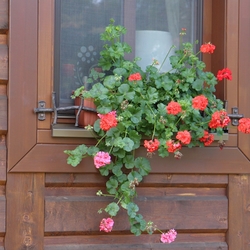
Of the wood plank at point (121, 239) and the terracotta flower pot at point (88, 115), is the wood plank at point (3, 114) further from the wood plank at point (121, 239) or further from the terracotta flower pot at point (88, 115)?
the wood plank at point (121, 239)

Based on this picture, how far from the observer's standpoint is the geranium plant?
2395 millimetres

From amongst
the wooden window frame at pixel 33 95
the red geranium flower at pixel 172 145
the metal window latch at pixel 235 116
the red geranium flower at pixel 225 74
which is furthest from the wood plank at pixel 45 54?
the metal window latch at pixel 235 116

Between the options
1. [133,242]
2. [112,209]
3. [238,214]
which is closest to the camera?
[112,209]

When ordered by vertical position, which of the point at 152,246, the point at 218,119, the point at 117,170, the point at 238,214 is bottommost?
the point at 152,246

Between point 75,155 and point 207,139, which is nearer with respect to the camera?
point 75,155

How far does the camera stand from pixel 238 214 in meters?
2.73

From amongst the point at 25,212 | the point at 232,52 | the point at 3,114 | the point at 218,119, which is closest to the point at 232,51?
the point at 232,52

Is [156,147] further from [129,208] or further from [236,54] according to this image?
[236,54]

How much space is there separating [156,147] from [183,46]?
0.66m

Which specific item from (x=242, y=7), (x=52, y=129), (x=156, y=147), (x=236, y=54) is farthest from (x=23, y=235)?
(x=242, y=7)

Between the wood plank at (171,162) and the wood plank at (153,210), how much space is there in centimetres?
11

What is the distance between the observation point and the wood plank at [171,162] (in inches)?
98.5

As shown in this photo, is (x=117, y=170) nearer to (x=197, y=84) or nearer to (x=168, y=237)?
(x=168, y=237)

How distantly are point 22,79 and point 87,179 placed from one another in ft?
1.79
